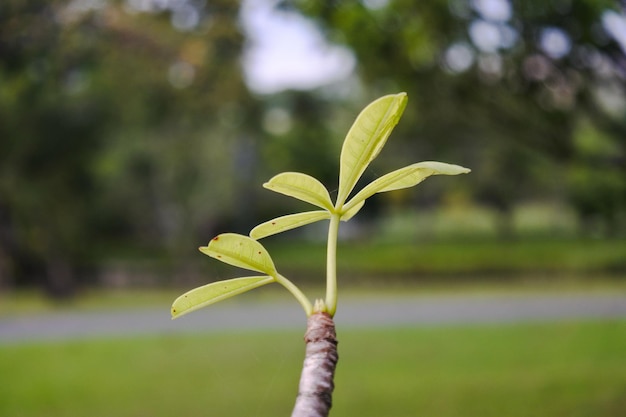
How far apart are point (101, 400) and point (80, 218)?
509 centimetres

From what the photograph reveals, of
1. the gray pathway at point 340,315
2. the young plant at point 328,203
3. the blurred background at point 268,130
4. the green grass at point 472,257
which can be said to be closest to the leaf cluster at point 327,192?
the young plant at point 328,203

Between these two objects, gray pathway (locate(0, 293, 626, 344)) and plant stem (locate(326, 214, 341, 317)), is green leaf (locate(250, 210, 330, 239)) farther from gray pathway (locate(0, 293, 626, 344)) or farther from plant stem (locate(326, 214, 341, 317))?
gray pathway (locate(0, 293, 626, 344))

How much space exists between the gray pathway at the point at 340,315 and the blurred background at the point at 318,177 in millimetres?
412

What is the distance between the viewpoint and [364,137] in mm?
374

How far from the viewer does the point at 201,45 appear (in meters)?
5.11

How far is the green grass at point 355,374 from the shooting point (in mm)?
3172

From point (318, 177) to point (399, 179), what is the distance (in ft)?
19.6

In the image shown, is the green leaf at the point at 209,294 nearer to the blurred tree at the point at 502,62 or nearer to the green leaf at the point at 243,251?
the green leaf at the point at 243,251

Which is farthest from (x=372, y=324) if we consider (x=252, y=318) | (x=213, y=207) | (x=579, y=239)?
(x=579, y=239)

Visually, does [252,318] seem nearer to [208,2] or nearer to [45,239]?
[208,2]

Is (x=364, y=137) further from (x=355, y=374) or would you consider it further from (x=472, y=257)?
(x=472, y=257)

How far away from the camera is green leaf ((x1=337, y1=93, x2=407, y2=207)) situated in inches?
14.5

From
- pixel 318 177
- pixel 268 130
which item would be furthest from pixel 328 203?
pixel 268 130

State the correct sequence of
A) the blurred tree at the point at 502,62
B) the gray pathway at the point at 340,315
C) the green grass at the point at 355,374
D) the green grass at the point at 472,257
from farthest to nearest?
the green grass at the point at 472,257 < the gray pathway at the point at 340,315 < the green grass at the point at 355,374 < the blurred tree at the point at 502,62
